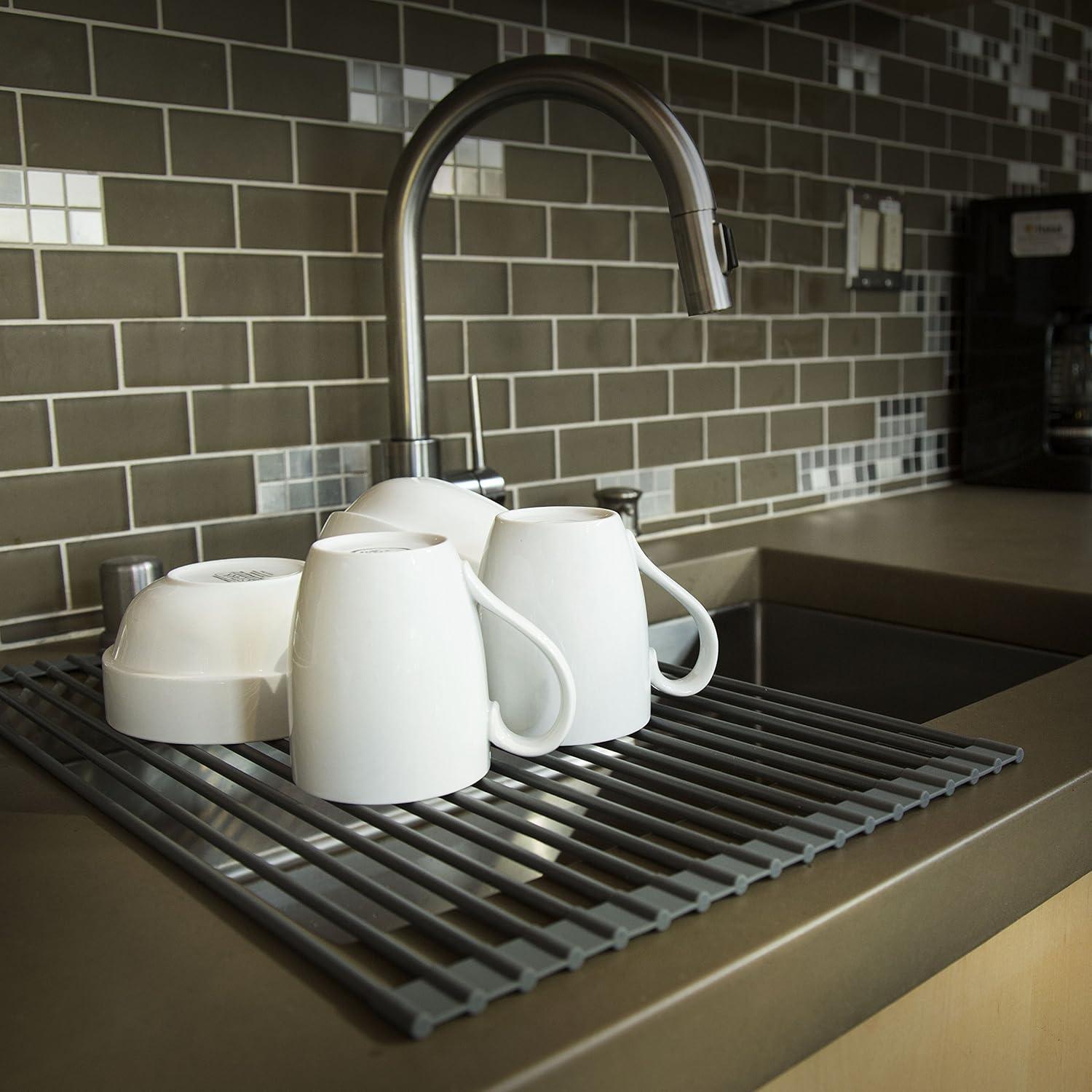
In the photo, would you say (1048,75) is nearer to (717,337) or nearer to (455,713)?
(717,337)

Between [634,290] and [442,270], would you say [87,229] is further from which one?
[634,290]

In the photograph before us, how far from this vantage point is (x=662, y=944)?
50 centimetres

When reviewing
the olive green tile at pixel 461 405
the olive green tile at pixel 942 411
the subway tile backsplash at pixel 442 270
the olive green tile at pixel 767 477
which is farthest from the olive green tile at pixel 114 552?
the olive green tile at pixel 942 411

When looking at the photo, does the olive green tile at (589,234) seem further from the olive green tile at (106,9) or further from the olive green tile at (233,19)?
the olive green tile at (106,9)

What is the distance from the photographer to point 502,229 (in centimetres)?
140

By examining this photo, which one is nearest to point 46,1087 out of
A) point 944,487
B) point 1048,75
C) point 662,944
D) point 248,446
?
point 662,944

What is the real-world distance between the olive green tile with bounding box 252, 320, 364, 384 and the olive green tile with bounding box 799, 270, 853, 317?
2.58 feet

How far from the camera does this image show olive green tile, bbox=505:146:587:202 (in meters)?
1.41

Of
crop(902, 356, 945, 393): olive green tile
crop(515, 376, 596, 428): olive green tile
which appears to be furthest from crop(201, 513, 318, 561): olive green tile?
crop(902, 356, 945, 393): olive green tile

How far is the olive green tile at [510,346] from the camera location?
1398 mm

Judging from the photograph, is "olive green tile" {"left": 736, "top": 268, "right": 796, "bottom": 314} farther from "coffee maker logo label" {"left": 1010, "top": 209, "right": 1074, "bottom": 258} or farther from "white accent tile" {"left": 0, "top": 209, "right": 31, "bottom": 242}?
"white accent tile" {"left": 0, "top": 209, "right": 31, "bottom": 242}

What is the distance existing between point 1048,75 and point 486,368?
Answer: 1.51 metres

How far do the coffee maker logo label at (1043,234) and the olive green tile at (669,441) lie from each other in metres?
0.68

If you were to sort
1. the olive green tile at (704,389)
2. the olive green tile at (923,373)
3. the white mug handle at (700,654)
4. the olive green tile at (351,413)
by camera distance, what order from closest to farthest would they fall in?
the white mug handle at (700,654)
the olive green tile at (351,413)
the olive green tile at (704,389)
the olive green tile at (923,373)
